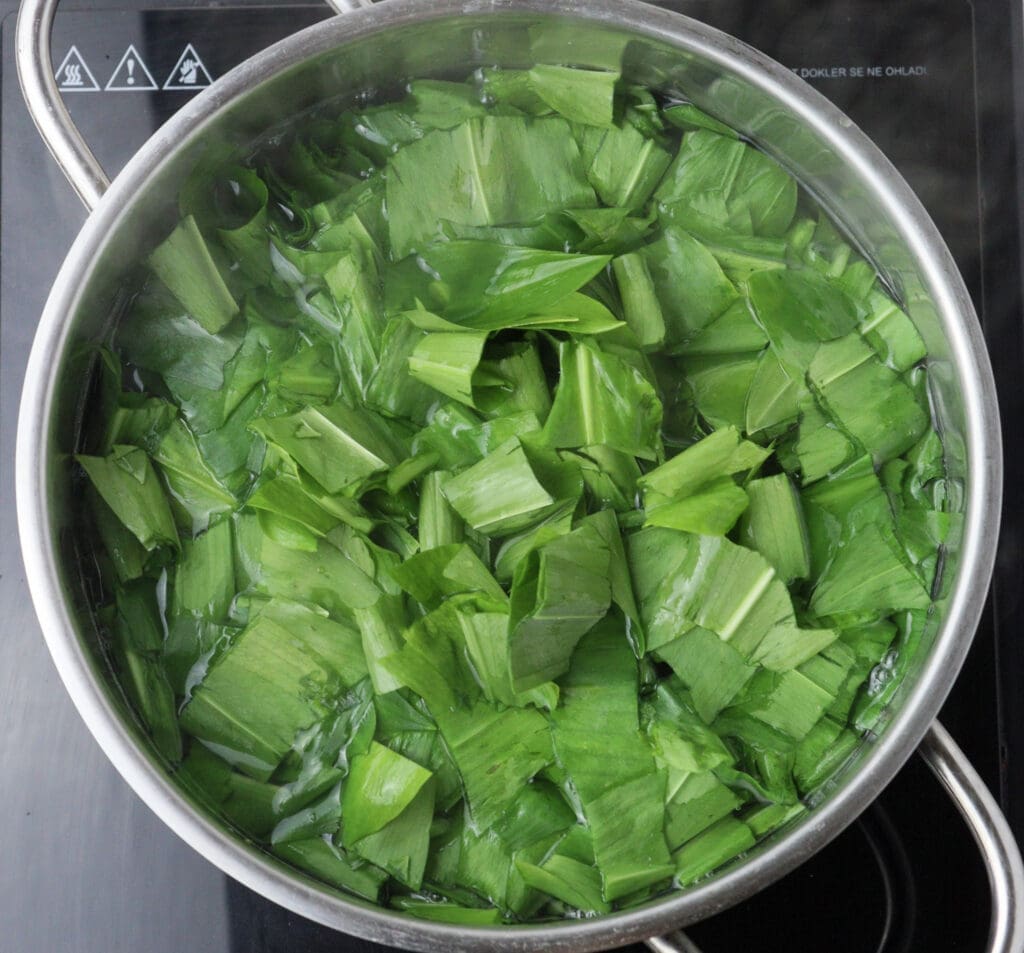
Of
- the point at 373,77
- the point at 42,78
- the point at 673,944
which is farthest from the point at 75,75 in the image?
the point at 673,944

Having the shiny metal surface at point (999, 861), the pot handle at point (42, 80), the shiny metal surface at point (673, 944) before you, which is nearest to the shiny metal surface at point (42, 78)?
the pot handle at point (42, 80)

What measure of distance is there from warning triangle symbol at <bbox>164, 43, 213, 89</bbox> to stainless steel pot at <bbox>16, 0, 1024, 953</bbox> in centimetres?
16

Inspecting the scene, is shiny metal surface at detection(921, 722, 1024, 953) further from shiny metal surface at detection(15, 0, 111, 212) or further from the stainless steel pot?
shiny metal surface at detection(15, 0, 111, 212)

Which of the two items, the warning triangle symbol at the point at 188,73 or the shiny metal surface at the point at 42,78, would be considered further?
the warning triangle symbol at the point at 188,73

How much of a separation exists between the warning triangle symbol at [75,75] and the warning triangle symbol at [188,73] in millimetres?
90

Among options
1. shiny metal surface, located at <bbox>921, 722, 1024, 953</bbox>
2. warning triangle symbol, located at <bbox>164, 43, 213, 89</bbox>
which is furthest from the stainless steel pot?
warning triangle symbol, located at <bbox>164, 43, 213, 89</bbox>

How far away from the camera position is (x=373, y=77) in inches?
41.3

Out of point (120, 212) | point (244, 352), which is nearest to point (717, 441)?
point (244, 352)

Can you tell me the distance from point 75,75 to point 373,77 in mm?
381

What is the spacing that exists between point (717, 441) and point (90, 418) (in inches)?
27.4

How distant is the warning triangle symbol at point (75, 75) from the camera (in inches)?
44.5

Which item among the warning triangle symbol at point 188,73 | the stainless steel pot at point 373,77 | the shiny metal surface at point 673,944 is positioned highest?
the warning triangle symbol at point 188,73

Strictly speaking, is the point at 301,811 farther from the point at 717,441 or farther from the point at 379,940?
the point at 717,441

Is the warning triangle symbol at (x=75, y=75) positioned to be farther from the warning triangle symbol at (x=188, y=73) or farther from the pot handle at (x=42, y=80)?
the pot handle at (x=42, y=80)
